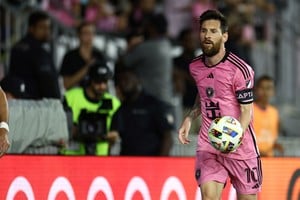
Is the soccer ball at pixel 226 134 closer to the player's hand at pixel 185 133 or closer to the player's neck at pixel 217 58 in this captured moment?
the player's hand at pixel 185 133

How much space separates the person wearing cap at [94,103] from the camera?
12828mm

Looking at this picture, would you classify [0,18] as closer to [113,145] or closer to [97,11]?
[97,11]

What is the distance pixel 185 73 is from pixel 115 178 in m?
5.60

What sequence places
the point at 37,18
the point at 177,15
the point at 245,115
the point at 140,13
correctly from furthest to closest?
1. the point at 177,15
2. the point at 140,13
3. the point at 37,18
4. the point at 245,115

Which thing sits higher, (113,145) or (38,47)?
(38,47)

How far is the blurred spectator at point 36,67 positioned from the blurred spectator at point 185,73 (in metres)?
3.24

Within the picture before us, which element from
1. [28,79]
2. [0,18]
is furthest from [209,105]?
[0,18]

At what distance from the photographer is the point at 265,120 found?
15.7 metres

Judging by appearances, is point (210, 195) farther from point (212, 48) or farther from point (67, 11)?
point (67, 11)

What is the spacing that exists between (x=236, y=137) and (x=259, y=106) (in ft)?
18.2

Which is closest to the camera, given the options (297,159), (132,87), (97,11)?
(297,159)

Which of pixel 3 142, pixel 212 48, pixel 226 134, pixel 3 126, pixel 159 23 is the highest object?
pixel 159 23

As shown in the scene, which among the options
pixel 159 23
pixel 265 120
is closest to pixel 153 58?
pixel 159 23

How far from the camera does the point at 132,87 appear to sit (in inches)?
562
